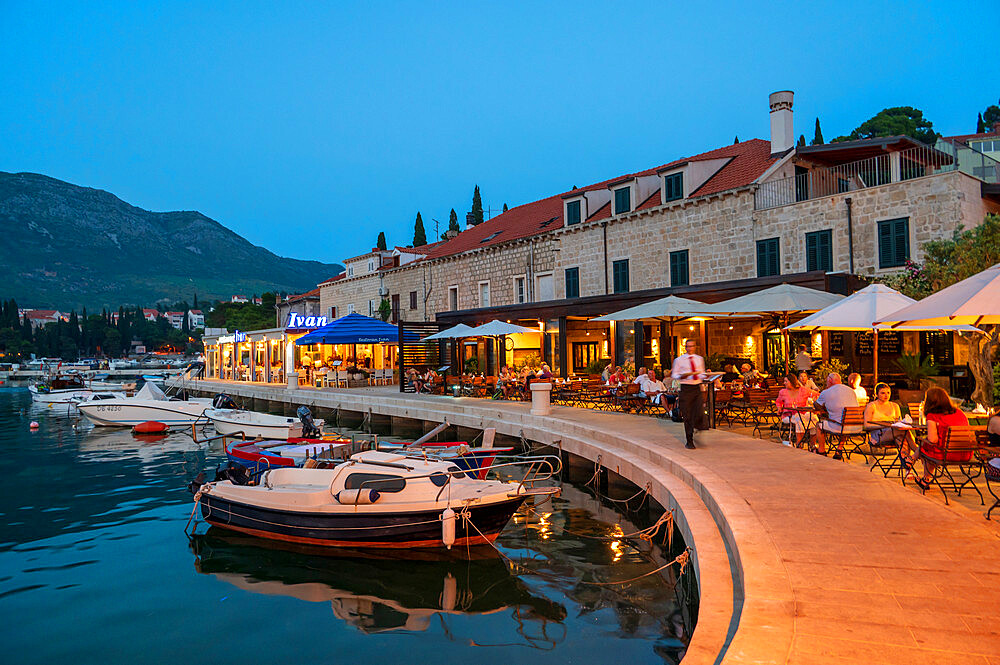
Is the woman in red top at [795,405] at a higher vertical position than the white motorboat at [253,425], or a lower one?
higher

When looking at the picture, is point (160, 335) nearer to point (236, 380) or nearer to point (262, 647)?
point (236, 380)

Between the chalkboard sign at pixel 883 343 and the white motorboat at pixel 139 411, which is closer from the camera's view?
the chalkboard sign at pixel 883 343

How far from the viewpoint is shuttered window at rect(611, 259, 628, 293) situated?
1048 inches

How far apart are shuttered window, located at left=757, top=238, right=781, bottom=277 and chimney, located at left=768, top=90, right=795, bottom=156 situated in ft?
12.7

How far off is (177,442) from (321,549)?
15429mm

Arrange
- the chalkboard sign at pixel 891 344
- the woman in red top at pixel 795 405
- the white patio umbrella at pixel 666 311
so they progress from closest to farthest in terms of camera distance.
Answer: the woman in red top at pixel 795 405, the white patio umbrella at pixel 666 311, the chalkboard sign at pixel 891 344

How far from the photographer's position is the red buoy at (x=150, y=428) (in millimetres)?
24172

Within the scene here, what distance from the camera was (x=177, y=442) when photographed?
72.2 feet

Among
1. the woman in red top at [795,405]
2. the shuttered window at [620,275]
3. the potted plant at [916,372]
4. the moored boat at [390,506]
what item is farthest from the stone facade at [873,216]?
the moored boat at [390,506]

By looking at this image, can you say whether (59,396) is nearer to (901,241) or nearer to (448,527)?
(448,527)

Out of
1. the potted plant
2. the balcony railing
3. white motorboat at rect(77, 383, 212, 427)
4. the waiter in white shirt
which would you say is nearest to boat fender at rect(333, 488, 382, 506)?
the waiter in white shirt

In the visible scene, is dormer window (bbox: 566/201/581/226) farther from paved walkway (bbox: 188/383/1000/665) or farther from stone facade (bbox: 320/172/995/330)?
paved walkway (bbox: 188/383/1000/665)

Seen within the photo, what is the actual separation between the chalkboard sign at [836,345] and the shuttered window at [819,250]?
4.43 meters

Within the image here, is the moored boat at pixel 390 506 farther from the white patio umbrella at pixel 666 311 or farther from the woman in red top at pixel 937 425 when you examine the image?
the white patio umbrella at pixel 666 311
